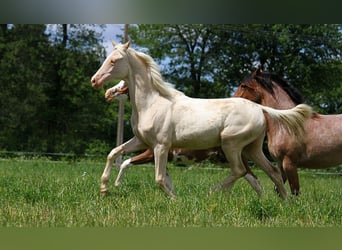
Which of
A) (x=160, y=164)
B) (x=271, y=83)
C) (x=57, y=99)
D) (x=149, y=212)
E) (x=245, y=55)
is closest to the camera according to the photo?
(x=149, y=212)

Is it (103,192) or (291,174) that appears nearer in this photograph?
(103,192)

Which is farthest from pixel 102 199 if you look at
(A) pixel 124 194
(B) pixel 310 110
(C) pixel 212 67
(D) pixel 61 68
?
(D) pixel 61 68

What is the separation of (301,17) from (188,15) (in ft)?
1.66

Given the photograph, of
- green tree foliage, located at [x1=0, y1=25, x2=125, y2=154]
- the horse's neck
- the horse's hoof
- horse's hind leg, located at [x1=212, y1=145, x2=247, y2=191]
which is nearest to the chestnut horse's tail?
horse's hind leg, located at [x1=212, y1=145, x2=247, y2=191]

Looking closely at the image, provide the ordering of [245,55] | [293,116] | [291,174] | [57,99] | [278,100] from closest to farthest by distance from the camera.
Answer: [293,116] < [291,174] < [278,100] < [245,55] < [57,99]

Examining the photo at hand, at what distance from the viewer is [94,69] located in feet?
91.7

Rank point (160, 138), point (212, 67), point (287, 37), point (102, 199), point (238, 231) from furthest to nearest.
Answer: point (212, 67) < point (287, 37) < point (160, 138) < point (102, 199) < point (238, 231)

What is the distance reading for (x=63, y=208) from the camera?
4.47 meters

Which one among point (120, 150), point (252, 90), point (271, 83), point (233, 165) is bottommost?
point (233, 165)

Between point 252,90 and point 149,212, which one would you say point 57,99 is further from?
point 149,212

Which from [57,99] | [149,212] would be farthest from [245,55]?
[149,212]

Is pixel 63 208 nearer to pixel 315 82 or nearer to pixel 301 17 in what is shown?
pixel 301 17

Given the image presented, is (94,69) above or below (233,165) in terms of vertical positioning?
above

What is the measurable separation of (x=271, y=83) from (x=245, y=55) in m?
18.3
